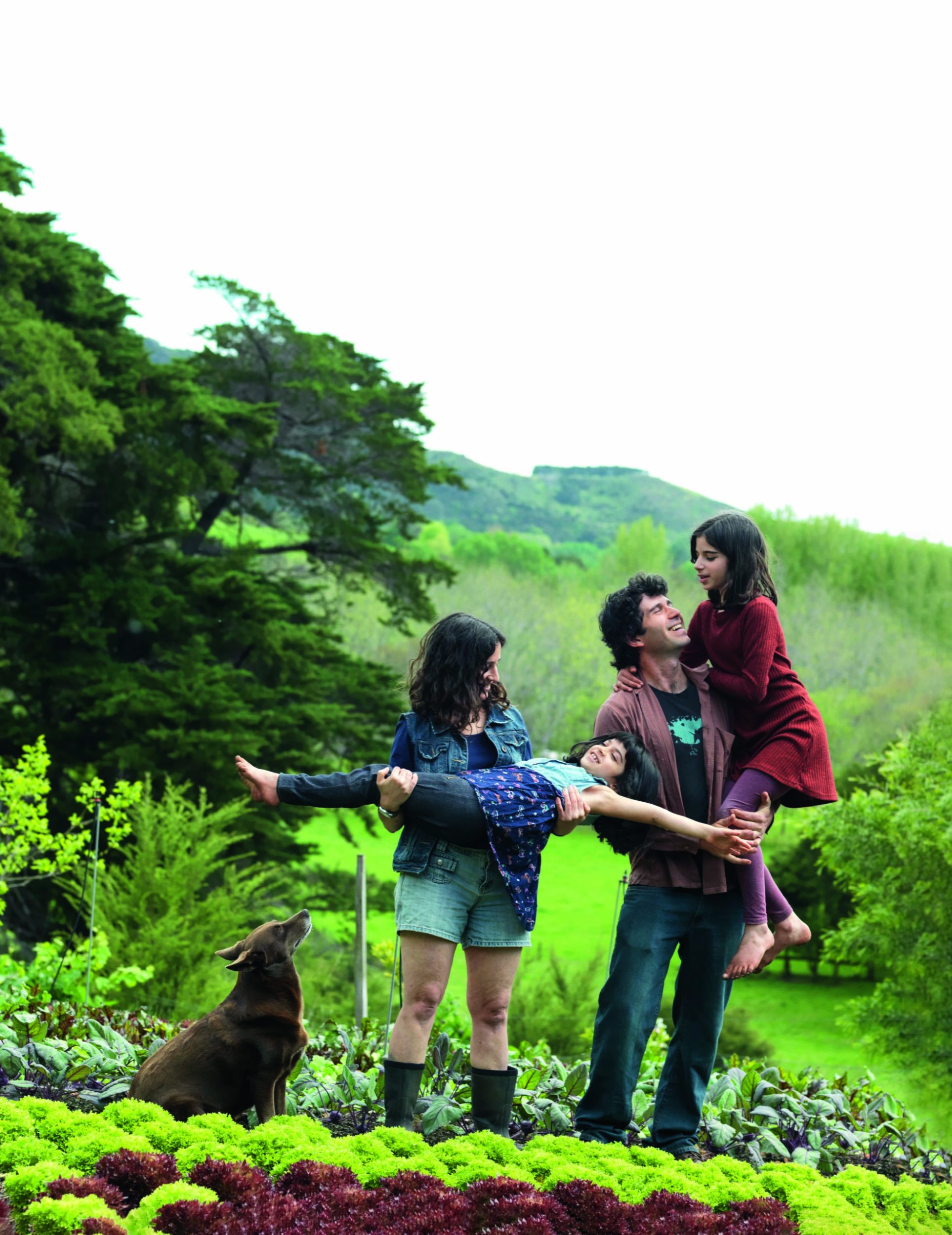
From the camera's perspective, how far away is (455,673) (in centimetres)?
364

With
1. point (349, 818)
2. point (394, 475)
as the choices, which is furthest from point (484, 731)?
point (349, 818)

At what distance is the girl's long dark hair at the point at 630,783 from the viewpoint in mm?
3832

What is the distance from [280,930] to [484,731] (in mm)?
891

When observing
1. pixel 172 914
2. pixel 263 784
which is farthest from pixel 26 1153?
pixel 172 914

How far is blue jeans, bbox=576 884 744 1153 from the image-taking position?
392cm

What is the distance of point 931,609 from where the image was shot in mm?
53531

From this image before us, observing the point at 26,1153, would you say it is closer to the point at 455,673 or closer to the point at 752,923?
the point at 455,673

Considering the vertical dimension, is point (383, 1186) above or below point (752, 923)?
below

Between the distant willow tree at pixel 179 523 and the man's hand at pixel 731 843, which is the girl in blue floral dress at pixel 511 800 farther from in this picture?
the distant willow tree at pixel 179 523

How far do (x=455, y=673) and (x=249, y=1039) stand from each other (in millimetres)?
1280

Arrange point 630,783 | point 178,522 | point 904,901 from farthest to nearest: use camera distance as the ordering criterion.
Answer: point 178,522 < point 904,901 < point 630,783

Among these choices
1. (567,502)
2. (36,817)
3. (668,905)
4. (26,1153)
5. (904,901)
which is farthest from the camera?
(567,502)

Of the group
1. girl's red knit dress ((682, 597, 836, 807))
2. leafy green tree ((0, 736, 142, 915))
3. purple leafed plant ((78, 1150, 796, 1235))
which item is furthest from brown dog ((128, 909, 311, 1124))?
leafy green tree ((0, 736, 142, 915))

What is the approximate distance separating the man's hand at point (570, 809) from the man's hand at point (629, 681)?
535 millimetres
